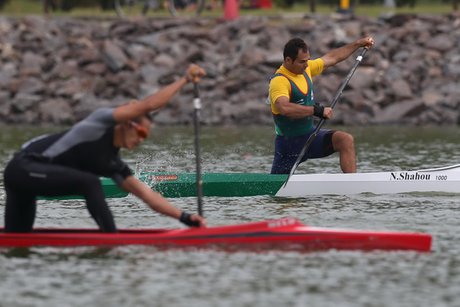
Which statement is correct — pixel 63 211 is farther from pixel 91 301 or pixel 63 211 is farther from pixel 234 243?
pixel 91 301

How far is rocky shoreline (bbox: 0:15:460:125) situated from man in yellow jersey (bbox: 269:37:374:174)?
51.4 ft

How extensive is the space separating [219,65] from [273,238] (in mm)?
24789

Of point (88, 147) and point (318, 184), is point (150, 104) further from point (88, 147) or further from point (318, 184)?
point (318, 184)

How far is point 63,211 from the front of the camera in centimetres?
1853

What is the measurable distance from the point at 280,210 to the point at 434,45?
21718mm

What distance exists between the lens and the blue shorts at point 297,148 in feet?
64.1

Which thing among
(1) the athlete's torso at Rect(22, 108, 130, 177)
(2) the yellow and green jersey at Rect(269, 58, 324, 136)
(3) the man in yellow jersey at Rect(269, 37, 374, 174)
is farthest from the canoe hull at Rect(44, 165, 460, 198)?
(1) the athlete's torso at Rect(22, 108, 130, 177)

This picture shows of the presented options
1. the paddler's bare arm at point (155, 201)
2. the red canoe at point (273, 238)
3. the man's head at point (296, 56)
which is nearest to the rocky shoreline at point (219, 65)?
the man's head at point (296, 56)

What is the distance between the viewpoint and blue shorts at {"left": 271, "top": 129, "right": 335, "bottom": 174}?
19.5 m

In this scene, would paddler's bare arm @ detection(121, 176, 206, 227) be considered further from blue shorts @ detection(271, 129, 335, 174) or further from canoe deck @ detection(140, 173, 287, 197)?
blue shorts @ detection(271, 129, 335, 174)

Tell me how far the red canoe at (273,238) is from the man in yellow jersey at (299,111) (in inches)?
183

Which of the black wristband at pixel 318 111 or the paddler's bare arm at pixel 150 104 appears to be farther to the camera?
the black wristband at pixel 318 111

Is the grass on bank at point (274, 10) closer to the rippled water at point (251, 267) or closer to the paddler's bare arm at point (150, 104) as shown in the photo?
the rippled water at point (251, 267)

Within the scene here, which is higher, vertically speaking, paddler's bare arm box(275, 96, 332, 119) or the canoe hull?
paddler's bare arm box(275, 96, 332, 119)
